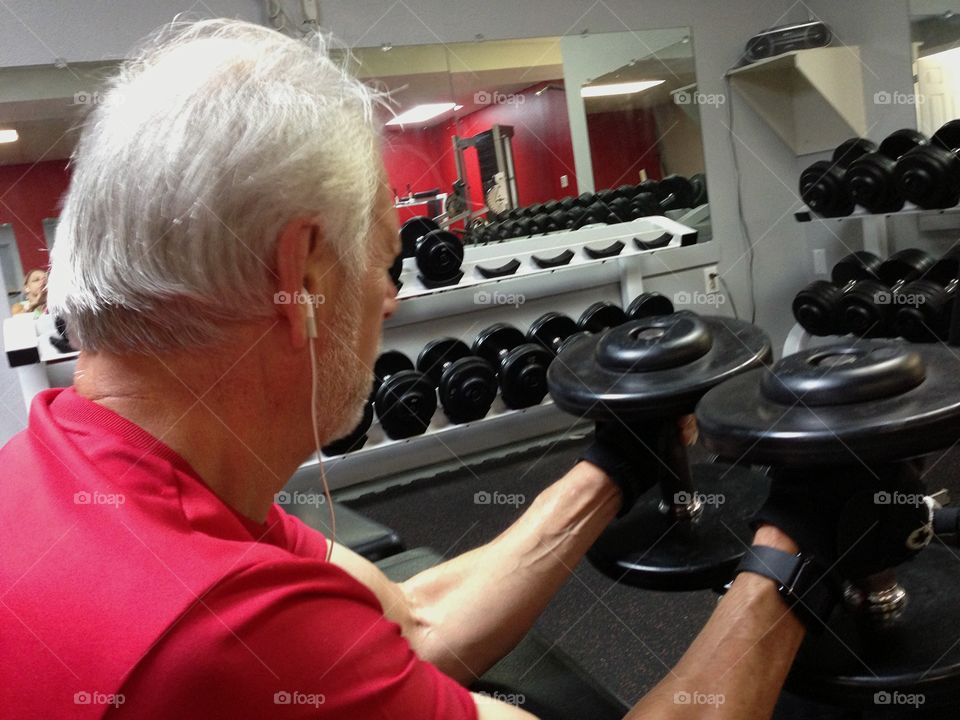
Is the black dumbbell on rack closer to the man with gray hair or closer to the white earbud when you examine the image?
the man with gray hair

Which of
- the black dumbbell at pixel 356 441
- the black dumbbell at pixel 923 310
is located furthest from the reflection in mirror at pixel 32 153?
the black dumbbell at pixel 923 310

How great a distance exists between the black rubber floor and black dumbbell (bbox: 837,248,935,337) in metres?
0.61

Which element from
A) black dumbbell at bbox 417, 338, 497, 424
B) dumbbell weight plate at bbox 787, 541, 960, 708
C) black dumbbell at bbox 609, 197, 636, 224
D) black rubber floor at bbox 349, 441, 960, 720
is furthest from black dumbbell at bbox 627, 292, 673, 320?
dumbbell weight plate at bbox 787, 541, 960, 708

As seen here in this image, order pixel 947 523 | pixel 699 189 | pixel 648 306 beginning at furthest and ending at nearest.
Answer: pixel 699 189, pixel 648 306, pixel 947 523

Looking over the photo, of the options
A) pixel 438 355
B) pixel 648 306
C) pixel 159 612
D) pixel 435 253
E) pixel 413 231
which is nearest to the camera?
pixel 159 612

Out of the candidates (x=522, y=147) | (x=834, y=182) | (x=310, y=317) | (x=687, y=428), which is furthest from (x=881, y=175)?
(x=310, y=317)

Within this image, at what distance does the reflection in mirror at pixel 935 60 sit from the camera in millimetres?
3537

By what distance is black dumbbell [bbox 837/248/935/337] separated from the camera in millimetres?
3311

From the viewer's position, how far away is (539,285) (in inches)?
152

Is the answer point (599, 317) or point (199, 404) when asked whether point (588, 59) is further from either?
point (199, 404)

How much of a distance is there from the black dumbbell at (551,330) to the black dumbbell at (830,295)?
102cm

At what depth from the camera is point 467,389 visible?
326 centimetres

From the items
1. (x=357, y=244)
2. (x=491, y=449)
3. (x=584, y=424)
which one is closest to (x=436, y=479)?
(x=491, y=449)

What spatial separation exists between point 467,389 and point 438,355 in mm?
281
